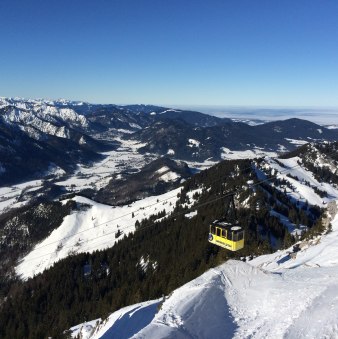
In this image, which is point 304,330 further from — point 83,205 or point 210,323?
point 83,205

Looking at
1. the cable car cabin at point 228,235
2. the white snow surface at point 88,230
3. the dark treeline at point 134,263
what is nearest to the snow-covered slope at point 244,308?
the cable car cabin at point 228,235

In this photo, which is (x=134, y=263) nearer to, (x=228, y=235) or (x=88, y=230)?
(x=88, y=230)

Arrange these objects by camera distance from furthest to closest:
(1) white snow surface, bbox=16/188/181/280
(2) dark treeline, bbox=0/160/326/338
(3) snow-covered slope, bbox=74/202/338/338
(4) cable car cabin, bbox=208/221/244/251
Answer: (1) white snow surface, bbox=16/188/181/280 < (2) dark treeline, bbox=0/160/326/338 < (4) cable car cabin, bbox=208/221/244/251 < (3) snow-covered slope, bbox=74/202/338/338

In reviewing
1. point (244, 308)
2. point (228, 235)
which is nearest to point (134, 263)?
point (228, 235)

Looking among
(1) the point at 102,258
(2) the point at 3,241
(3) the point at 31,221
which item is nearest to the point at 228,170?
(1) the point at 102,258

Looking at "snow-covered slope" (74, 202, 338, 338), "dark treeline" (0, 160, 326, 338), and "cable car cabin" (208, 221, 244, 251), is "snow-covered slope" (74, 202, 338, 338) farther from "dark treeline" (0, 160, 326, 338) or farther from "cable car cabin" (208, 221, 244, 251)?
"dark treeline" (0, 160, 326, 338)

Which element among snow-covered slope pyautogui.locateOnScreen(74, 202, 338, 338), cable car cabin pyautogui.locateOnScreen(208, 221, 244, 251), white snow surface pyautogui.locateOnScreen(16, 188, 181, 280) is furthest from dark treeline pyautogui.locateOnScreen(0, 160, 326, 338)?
snow-covered slope pyautogui.locateOnScreen(74, 202, 338, 338)
